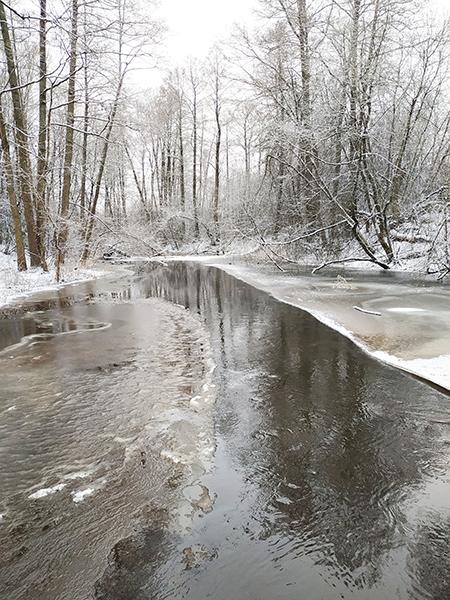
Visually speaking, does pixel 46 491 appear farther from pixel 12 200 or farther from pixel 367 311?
pixel 12 200

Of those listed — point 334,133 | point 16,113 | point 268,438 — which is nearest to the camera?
point 268,438

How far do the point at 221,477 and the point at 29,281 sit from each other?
517 inches

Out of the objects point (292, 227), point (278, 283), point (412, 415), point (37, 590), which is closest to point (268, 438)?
point (412, 415)

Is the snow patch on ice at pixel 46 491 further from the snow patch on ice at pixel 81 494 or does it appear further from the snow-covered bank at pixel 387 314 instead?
the snow-covered bank at pixel 387 314

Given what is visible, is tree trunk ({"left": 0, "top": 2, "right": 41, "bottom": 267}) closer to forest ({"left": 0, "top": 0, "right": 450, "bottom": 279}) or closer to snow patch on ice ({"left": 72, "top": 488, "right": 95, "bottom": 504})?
forest ({"left": 0, "top": 0, "right": 450, "bottom": 279})

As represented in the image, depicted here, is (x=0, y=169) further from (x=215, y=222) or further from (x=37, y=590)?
(x=215, y=222)

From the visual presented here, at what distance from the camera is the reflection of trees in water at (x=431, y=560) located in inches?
89.4

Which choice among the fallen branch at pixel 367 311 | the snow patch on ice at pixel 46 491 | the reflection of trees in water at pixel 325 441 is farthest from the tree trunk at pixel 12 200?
the snow patch on ice at pixel 46 491

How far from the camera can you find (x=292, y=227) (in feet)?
78.8

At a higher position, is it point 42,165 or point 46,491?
point 42,165

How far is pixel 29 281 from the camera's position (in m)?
14.4

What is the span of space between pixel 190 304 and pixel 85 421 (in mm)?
7220

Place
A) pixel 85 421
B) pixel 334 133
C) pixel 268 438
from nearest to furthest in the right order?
pixel 268 438
pixel 85 421
pixel 334 133

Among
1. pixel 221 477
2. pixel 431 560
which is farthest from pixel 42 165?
pixel 431 560
